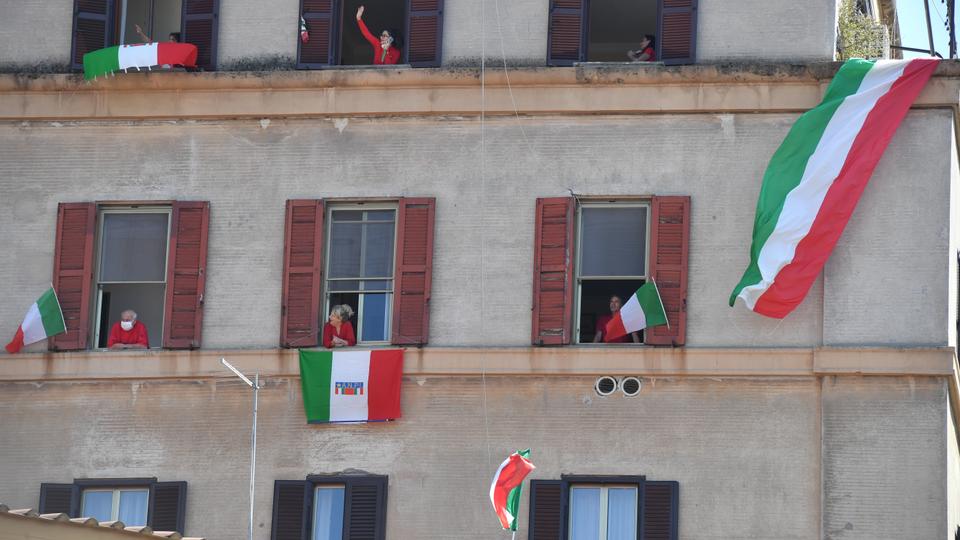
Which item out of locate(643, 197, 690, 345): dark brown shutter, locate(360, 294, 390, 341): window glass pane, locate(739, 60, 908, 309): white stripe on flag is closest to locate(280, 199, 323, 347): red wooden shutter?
locate(360, 294, 390, 341): window glass pane

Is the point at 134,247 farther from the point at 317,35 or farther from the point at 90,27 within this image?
the point at 317,35

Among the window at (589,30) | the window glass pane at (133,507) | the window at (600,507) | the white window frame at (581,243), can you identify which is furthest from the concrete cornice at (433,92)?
the window glass pane at (133,507)

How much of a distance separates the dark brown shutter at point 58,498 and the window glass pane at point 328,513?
10.7 feet

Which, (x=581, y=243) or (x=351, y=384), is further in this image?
(x=581, y=243)

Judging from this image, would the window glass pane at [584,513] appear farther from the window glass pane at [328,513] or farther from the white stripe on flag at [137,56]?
the white stripe on flag at [137,56]

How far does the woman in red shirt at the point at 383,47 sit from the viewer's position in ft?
124

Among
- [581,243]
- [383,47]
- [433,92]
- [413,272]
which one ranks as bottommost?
[413,272]

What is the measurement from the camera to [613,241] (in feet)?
120

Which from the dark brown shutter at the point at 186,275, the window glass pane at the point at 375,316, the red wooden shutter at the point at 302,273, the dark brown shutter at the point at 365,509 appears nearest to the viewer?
the dark brown shutter at the point at 365,509

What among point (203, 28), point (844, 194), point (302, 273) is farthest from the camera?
point (203, 28)

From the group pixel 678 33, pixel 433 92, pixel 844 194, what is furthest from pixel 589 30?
pixel 844 194

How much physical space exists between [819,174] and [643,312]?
2956 millimetres

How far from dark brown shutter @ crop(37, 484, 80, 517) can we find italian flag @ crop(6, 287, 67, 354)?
2072mm

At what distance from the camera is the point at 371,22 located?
39.2m
